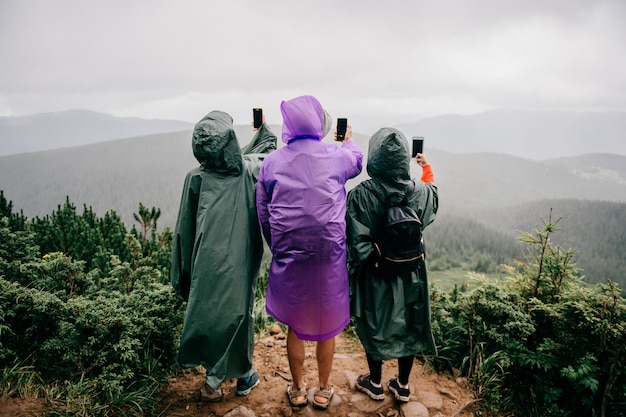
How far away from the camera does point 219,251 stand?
2.45 metres

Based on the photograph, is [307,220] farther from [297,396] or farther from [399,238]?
[297,396]

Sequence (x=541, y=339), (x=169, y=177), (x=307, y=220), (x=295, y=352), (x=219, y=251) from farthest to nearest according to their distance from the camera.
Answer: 1. (x=169, y=177)
2. (x=541, y=339)
3. (x=295, y=352)
4. (x=219, y=251)
5. (x=307, y=220)

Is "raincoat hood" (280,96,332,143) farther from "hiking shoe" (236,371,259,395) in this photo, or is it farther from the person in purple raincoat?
"hiking shoe" (236,371,259,395)

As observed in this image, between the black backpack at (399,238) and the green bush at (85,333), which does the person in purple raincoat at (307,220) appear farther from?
the green bush at (85,333)

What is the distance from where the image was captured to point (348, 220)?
96.3 inches

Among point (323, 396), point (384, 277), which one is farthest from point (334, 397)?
point (384, 277)

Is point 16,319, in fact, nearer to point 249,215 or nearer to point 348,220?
point 249,215

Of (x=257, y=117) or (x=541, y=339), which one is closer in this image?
(x=257, y=117)

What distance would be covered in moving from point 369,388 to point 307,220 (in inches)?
64.2

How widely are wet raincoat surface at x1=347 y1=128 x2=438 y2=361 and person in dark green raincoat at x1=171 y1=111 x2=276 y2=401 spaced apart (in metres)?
0.78

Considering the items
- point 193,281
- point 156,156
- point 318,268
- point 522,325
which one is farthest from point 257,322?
point 156,156

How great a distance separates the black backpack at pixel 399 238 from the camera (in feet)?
7.47

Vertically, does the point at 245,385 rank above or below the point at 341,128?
below

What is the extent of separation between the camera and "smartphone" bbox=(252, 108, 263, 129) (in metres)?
2.90
